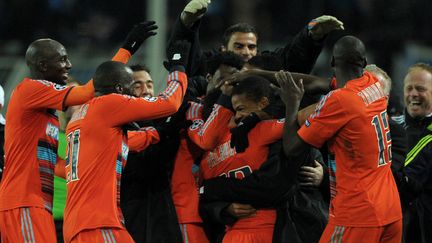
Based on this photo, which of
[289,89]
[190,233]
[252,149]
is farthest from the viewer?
[190,233]

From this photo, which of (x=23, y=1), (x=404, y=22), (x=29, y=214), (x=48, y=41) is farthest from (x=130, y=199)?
(x=23, y=1)

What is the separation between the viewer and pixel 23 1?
555 inches

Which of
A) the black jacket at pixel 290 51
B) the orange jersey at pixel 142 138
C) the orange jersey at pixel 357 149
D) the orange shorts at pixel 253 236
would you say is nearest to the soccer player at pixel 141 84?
the black jacket at pixel 290 51

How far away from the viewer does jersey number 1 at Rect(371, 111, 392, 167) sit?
527cm

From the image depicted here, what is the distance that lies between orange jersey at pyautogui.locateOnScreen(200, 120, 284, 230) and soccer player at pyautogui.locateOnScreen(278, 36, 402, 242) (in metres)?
0.25

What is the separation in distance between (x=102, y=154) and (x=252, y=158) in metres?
0.93

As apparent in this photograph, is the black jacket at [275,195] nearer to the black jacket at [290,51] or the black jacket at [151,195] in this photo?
the black jacket at [151,195]

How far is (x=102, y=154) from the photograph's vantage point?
5457 mm

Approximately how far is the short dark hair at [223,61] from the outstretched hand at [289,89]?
2.88ft

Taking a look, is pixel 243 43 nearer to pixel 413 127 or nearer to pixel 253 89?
pixel 413 127

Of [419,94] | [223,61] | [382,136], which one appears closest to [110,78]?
[223,61]

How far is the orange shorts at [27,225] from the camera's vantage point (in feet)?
19.0

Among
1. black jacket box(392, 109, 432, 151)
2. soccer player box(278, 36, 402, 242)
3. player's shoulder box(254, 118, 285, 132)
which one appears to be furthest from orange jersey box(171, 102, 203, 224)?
black jacket box(392, 109, 432, 151)

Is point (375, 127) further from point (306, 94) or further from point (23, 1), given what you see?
point (23, 1)
